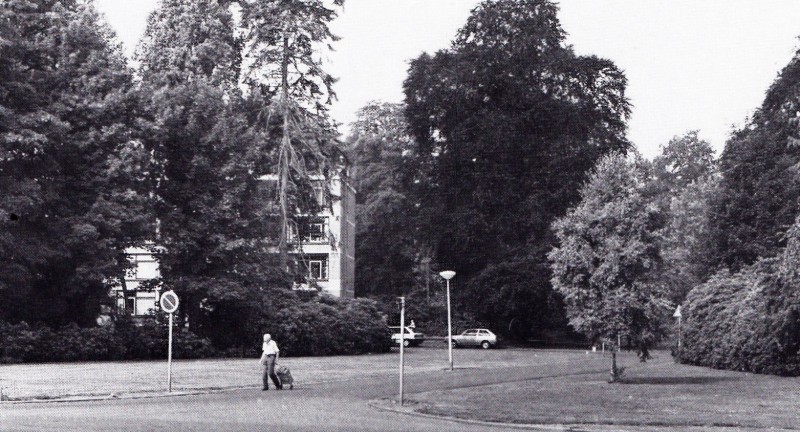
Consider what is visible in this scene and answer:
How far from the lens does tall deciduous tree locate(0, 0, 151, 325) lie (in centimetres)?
4828

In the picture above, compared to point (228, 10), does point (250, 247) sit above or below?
below

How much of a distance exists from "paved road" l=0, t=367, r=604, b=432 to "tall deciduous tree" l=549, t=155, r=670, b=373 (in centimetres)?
548

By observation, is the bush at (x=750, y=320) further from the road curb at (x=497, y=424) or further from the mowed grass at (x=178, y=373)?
the road curb at (x=497, y=424)

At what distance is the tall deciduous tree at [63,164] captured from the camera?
48281 millimetres

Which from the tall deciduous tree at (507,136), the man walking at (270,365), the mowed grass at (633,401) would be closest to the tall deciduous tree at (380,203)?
the tall deciduous tree at (507,136)

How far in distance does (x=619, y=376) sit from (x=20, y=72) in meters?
27.7

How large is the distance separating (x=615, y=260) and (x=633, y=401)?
925 centimetres

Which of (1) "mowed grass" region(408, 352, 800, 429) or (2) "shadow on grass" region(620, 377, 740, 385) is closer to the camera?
(1) "mowed grass" region(408, 352, 800, 429)

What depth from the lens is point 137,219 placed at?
5056 cm

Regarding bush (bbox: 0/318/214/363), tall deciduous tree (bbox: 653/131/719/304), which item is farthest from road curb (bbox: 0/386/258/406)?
tall deciduous tree (bbox: 653/131/719/304)

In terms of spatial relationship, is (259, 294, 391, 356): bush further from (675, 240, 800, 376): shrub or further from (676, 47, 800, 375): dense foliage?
(676, 47, 800, 375): dense foliage

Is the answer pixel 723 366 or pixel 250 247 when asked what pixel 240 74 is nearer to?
pixel 250 247

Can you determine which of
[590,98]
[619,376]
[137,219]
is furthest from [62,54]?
[590,98]

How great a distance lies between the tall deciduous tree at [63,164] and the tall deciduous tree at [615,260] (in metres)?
21.2
